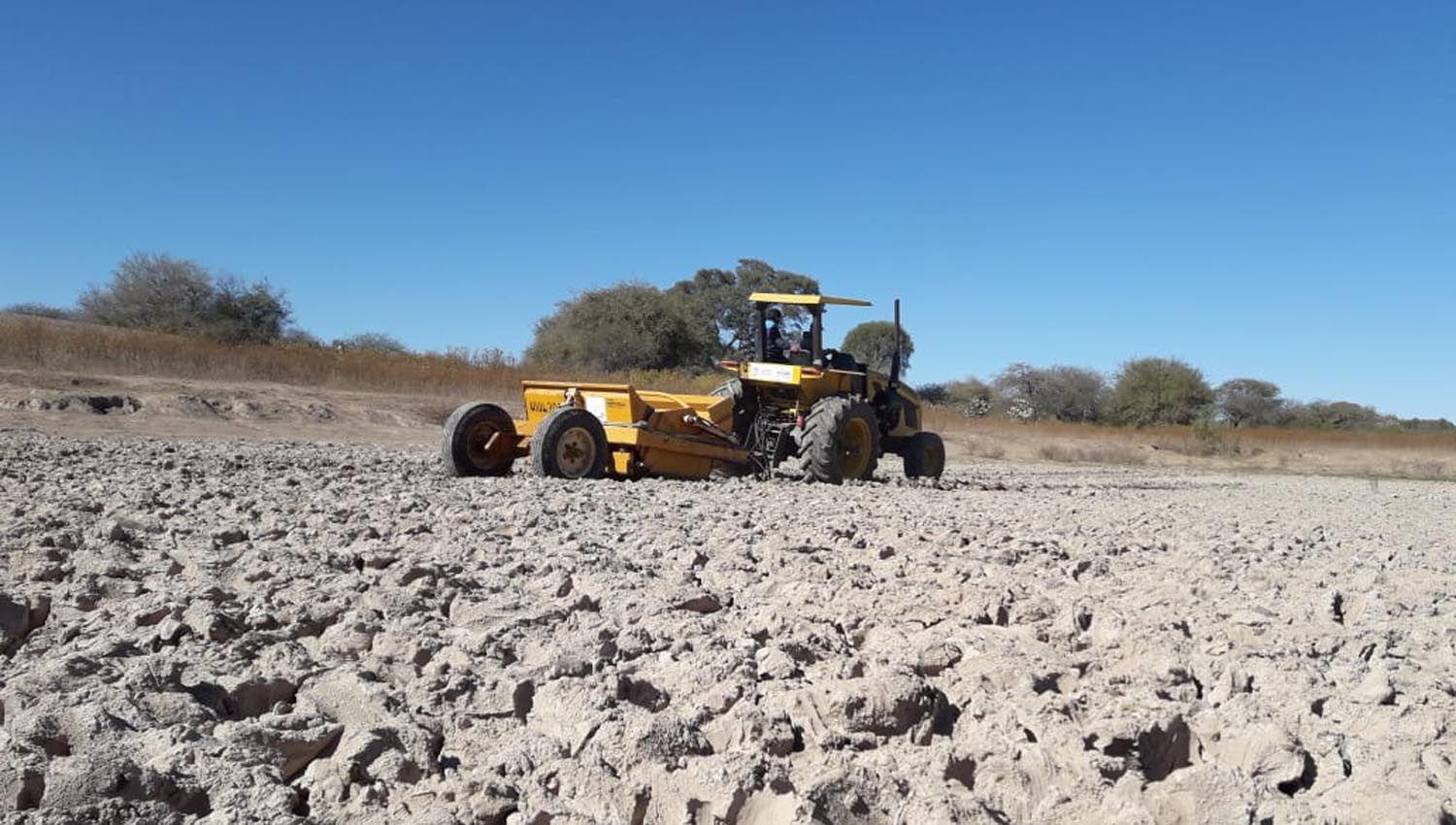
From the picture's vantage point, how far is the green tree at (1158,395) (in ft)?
165

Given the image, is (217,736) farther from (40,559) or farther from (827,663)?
(40,559)

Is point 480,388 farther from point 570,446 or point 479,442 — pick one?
point 570,446

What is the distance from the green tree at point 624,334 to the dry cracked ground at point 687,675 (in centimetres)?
2984

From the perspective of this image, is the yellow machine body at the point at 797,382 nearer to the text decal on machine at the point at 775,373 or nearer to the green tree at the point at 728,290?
the text decal on machine at the point at 775,373

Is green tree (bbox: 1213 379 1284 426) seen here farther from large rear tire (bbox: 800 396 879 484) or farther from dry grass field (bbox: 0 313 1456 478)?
large rear tire (bbox: 800 396 879 484)

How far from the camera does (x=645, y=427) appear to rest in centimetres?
1042

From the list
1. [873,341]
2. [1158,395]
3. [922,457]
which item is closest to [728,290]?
[873,341]

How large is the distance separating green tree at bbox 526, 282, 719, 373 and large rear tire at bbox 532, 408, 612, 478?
2522 centimetres

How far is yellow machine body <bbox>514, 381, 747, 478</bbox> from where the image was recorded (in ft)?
34.1

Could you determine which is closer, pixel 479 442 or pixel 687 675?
pixel 687 675

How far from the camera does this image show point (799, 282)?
4953 cm

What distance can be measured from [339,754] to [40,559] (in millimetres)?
2678

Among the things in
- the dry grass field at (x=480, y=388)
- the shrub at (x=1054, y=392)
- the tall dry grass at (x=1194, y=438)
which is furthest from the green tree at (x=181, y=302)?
the shrub at (x=1054, y=392)

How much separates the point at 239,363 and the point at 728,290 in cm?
2847
